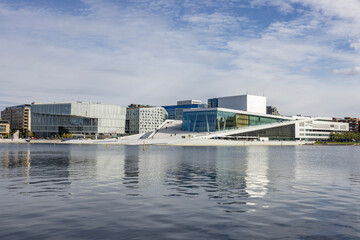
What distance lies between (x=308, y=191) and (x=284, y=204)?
6304mm

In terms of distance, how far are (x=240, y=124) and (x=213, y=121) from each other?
56.2ft

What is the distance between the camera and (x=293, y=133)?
195 metres

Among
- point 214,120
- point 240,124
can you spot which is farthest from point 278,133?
point 214,120

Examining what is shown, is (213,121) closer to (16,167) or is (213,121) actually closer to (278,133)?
(278,133)

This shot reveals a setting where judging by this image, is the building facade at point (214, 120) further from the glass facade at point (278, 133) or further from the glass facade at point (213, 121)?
the glass facade at point (278, 133)

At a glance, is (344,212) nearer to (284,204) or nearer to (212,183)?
(284,204)

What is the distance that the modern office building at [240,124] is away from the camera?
16312 centimetres

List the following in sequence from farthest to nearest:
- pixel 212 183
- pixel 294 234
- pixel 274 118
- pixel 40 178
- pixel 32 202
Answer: pixel 274 118, pixel 40 178, pixel 212 183, pixel 32 202, pixel 294 234

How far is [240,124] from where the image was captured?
172375mm

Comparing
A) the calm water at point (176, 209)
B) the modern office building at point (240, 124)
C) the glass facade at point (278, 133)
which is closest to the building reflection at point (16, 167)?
the calm water at point (176, 209)

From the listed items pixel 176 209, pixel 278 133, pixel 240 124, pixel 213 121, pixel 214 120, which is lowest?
pixel 176 209

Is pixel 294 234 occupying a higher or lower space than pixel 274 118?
lower

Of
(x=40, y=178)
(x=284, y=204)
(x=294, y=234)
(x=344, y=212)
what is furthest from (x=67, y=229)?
(x=40, y=178)

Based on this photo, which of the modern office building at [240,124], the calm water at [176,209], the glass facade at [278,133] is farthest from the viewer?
the glass facade at [278,133]
